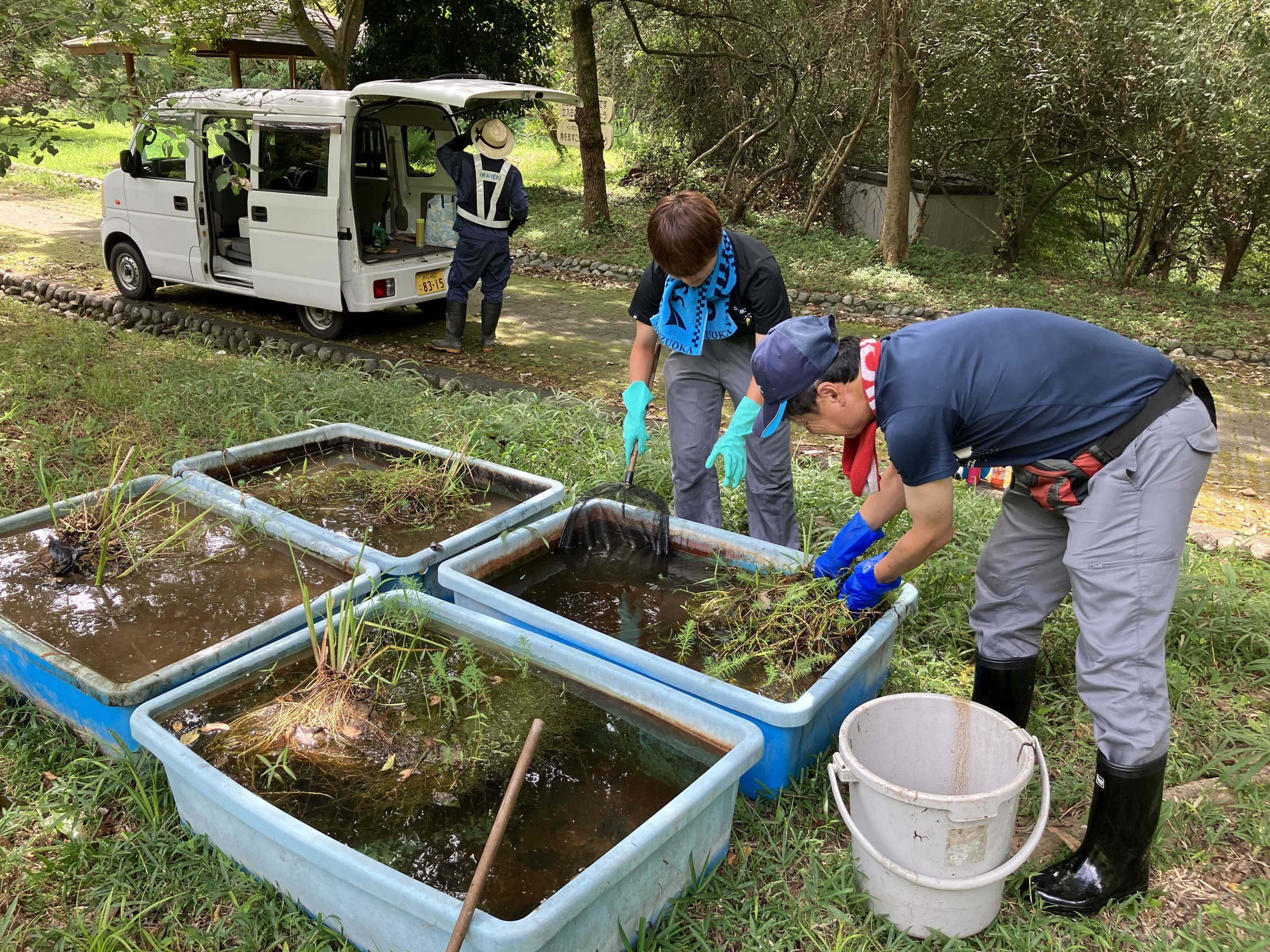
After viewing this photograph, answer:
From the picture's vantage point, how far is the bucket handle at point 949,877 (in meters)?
2.12

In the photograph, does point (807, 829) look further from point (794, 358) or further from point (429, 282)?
point (429, 282)

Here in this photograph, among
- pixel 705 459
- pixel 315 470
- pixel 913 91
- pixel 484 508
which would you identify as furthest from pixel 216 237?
pixel 913 91

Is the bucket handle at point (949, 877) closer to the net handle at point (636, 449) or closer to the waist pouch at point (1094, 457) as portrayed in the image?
the waist pouch at point (1094, 457)

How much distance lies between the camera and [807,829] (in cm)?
258

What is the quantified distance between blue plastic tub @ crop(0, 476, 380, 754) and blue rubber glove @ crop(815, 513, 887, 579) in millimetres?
1467

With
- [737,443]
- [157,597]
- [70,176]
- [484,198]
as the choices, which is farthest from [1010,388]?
[70,176]

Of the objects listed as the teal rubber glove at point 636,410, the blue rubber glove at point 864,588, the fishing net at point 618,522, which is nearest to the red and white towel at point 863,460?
the blue rubber glove at point 864,588

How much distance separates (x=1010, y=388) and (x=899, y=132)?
27.8ft

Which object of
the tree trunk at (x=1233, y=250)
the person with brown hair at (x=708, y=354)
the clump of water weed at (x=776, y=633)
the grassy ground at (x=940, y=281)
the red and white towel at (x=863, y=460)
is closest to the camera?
the red and white towel at (x=863, y=460)

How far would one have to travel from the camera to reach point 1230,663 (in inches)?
136

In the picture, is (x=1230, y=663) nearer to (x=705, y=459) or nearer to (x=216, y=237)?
(x=705, y=459)

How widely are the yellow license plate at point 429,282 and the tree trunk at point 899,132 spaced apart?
507 centimetres

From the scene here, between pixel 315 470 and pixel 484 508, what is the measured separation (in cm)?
91

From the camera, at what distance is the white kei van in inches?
271
